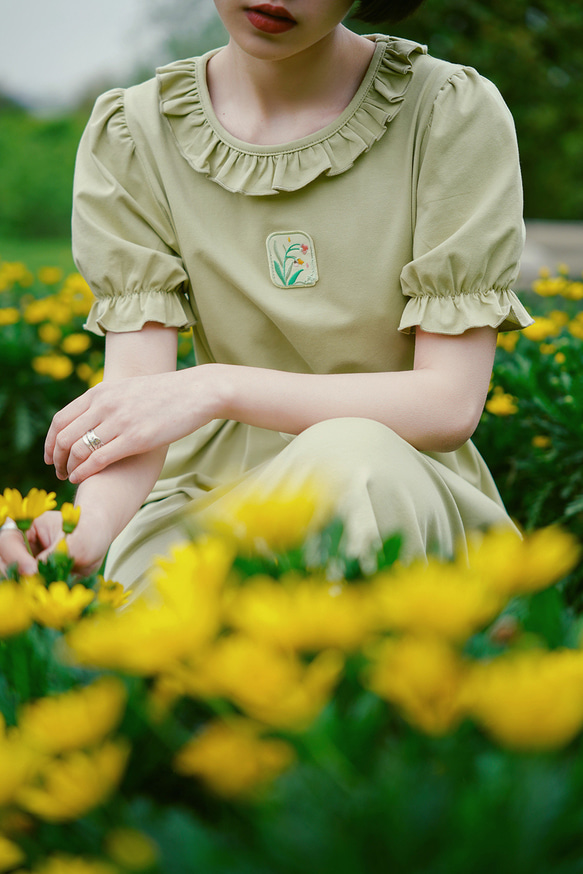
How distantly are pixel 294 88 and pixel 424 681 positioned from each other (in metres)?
1.29

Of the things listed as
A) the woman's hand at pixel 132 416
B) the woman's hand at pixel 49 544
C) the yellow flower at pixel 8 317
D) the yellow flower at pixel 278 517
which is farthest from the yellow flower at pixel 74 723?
the yellow flower at pixel 8 317

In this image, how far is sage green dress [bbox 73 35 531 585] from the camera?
4.75 feet

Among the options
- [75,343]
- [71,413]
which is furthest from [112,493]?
[75,343]

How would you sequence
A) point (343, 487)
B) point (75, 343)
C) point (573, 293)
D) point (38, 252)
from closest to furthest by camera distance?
point (343, 487), point (75, 343), point (573, 293), point (38, 252)

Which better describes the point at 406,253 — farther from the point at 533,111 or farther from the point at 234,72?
the point at 533,111

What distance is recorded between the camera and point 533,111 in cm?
1054

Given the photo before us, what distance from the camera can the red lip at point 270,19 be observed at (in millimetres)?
1260

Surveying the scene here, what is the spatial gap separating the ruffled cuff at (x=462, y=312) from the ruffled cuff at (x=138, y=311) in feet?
1.31

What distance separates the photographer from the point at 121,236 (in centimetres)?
160

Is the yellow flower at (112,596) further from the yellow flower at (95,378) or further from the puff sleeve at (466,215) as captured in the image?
the yellow flower at (95,378)

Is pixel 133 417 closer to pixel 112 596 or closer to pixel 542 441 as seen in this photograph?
pixel 112 596

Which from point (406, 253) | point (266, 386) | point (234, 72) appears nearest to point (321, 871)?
point (266, 386)

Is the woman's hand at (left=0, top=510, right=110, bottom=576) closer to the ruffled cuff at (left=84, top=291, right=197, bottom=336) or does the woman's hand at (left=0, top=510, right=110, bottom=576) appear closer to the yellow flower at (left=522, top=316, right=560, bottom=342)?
the ruffled cuff at (left=84, top=291, right=197, bottom=336)

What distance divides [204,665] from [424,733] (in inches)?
5.4
